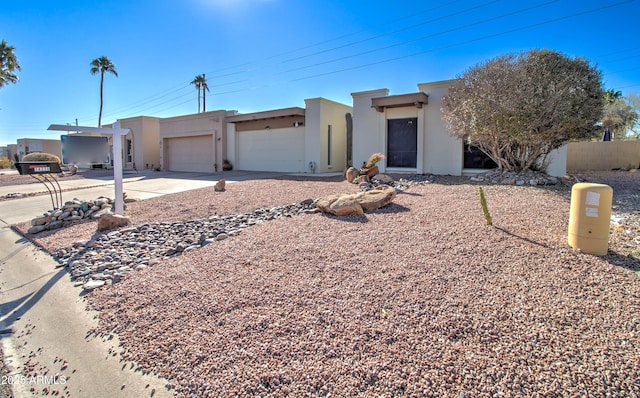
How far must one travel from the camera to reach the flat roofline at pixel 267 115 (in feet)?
56.9

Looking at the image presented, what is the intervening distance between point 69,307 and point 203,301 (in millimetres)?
1657

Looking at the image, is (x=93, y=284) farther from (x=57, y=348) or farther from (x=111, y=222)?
(x=111, y=222)

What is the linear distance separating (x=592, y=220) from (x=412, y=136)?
1085cm

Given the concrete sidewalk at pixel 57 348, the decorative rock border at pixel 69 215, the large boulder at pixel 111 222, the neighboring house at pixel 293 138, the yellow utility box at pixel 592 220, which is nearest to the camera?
the concrete sidewalk at pixel 57 348

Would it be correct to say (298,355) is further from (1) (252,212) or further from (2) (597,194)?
(1) (252,212)

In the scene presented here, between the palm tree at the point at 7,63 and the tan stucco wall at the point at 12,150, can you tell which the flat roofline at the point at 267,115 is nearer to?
the palm tree at the point at 7,63

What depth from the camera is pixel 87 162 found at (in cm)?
764

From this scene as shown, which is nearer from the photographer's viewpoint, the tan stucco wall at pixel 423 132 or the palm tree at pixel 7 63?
the tan stucco wall at pixel 423 132

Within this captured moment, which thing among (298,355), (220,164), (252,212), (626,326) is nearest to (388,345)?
(298,355)

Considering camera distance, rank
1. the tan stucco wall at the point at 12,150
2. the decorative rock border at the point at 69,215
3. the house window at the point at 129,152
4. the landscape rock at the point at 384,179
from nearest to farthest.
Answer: the decorative rock border at the point at 69,215 → the landscape rock at the point at 384,179 → the house window at the point at 129,152 → the tan stucco wall at the point at 12,150

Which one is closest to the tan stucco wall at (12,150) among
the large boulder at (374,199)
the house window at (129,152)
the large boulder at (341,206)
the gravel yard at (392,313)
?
the house window at (129,152)

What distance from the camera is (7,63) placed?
2398 centimetres

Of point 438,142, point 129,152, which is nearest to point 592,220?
point 438,142

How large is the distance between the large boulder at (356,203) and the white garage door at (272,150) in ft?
36.9
